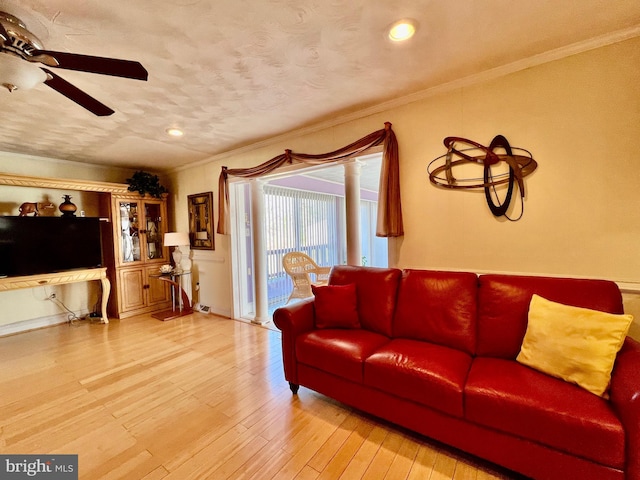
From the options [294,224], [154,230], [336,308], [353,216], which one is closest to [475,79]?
[353,216]

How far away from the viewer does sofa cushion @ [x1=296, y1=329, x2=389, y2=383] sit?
193 centimetres

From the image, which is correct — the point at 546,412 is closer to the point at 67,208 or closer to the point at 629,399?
the point at 629,399

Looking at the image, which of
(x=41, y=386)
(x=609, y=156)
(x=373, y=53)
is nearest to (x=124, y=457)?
(x=41, y=386)

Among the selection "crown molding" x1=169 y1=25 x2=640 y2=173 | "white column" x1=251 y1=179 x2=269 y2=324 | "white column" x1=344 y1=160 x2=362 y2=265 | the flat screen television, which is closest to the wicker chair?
"white column" x1=251 y1=179 x2=269 y2=324

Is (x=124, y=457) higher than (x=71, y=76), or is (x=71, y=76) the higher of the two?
(x=71, y=76)

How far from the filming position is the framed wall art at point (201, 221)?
177 inches

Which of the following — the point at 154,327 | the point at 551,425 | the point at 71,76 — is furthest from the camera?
the point at 154,327

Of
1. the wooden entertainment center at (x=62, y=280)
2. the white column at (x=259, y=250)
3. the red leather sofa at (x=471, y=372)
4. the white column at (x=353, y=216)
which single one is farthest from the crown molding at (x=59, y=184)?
the red leather sofa at (x=471, y=372)

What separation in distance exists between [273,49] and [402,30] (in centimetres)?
81

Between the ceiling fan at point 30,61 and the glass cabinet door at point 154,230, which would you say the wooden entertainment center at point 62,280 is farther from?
the ceiling fan at point 30,61

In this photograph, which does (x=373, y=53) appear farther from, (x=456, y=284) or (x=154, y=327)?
(x=154, y=327)

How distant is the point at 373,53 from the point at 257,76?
87 centimetres

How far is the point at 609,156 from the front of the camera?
1.87m

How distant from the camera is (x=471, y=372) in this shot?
1681 millimetres
